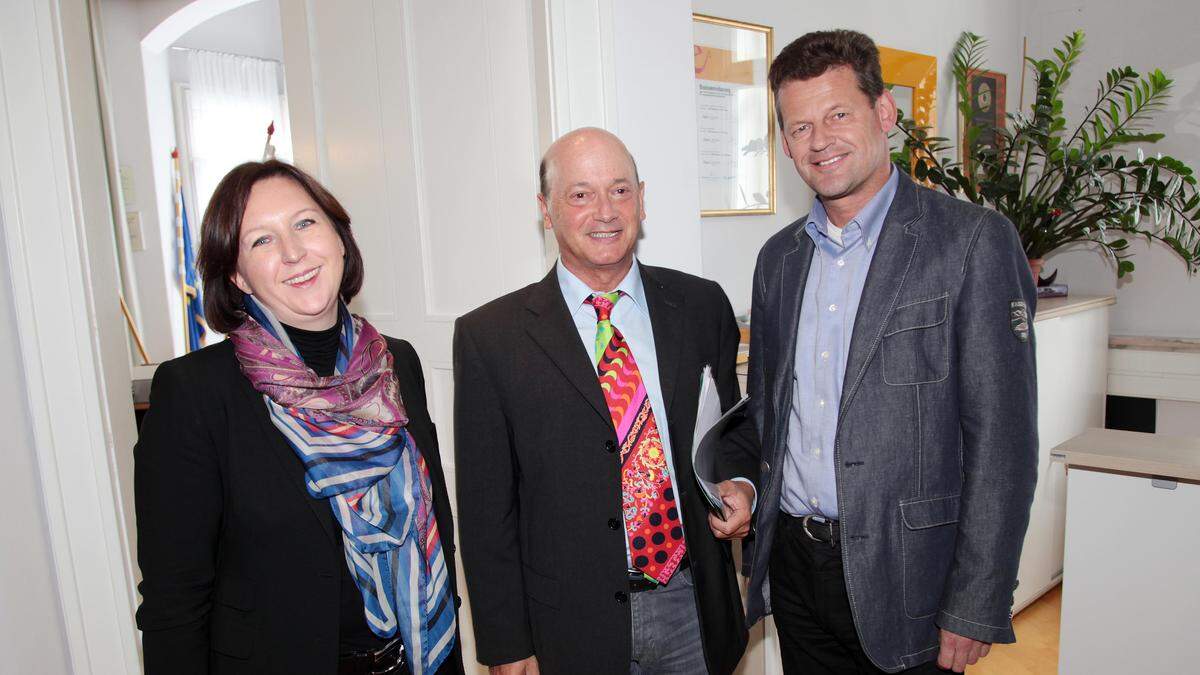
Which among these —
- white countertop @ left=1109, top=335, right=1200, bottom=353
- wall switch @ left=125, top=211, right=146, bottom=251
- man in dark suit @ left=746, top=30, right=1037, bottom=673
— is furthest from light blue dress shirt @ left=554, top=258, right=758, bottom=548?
wall switch @ left=125, top=211, right=146, bottom=251

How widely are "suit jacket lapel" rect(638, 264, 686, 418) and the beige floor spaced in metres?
2.14

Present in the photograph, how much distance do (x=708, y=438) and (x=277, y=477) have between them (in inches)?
28.9

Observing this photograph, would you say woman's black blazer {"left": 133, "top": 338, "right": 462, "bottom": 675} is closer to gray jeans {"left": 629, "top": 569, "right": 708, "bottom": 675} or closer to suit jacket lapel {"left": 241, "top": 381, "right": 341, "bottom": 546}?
suit jacket lapel {"left": 241, "top": 381, "right": 341, "bottom": 546}

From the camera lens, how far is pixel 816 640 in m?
1.49

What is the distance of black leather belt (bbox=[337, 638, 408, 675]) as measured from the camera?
4.13 feet

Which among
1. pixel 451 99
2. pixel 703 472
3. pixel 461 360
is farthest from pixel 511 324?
pixel 451 99

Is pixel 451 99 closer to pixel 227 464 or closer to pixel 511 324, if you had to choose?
pixel 511 324

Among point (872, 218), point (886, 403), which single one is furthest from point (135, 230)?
point (886, 403)

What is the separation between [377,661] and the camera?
129 centimetres

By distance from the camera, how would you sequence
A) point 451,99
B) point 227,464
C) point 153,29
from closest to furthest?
point 227,464 → point 451,99 → point 153,29

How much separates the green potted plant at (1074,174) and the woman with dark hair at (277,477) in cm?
296

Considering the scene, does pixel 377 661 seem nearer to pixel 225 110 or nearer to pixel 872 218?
pixel 872 218

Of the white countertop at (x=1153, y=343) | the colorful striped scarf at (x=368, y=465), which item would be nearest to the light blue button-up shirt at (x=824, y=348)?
the colorful striped scarf at (x=368, y=465)

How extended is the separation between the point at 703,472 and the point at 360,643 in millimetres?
677
